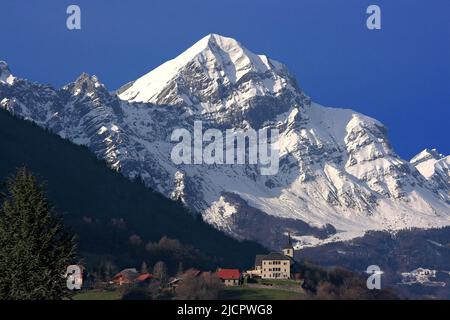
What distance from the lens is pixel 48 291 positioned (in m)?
50.3

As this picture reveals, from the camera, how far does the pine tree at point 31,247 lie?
50.1 m

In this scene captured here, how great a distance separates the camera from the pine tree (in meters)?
50.1

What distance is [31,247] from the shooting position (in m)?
50.4

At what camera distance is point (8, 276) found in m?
50.2
